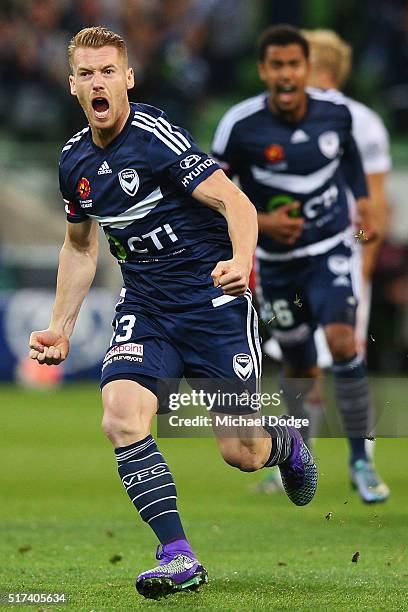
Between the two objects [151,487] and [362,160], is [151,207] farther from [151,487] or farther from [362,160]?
[362,160]

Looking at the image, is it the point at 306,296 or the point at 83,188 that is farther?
the point at 306,296

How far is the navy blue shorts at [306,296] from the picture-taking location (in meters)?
7.72

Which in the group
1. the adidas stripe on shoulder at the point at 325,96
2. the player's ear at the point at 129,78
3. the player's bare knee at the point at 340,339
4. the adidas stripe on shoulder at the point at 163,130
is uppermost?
the adidas stripe on shoulder at the point at 325,96

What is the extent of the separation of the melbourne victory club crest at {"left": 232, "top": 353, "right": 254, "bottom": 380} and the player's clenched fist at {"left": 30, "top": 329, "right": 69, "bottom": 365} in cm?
67

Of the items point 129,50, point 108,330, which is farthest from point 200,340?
point 129,50

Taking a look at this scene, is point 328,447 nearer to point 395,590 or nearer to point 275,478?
point 275,478

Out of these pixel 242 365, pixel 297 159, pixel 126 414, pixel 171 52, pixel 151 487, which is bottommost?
pixel 151 487

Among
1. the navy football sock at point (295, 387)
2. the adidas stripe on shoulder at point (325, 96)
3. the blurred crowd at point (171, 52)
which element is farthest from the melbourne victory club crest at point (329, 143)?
the blurred crowd at point (171, 52)

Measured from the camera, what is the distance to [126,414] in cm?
488

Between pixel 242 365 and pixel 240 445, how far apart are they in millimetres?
315

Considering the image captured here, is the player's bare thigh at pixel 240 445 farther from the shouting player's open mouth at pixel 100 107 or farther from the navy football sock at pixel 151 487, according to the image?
the shouting player's open mouth at pixel 100 107

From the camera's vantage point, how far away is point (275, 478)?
333 inches

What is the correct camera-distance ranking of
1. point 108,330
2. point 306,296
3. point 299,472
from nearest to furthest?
point 299,472 < point 306,296 < point 108,330

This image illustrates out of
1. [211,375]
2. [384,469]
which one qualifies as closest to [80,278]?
[211,375]
